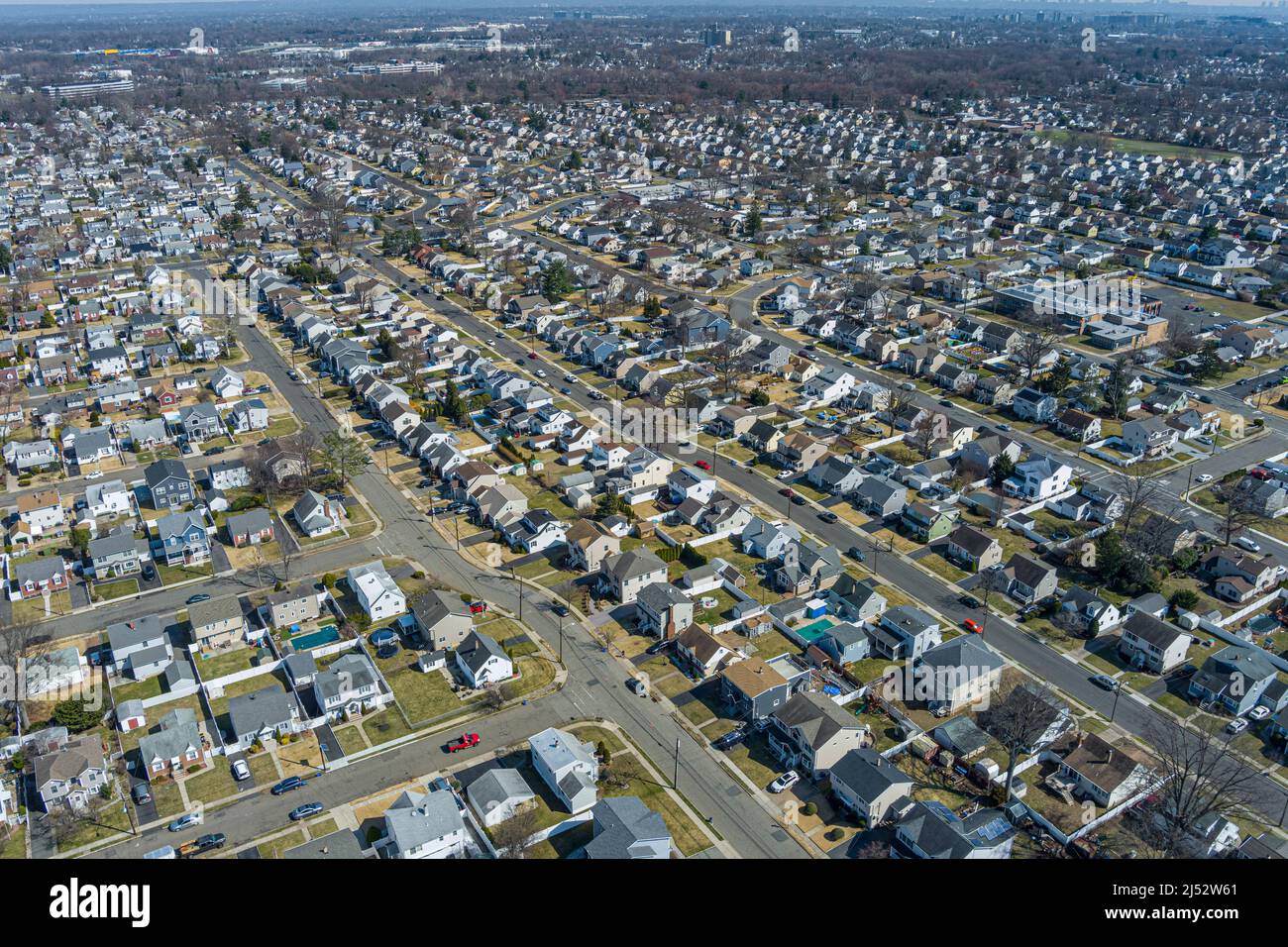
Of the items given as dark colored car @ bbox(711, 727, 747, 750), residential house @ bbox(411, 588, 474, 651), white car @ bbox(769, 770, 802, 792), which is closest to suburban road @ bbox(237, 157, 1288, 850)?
white car @ bbox(769, 770, 802, 792)

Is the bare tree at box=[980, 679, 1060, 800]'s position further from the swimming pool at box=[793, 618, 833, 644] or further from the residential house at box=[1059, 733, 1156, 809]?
the swimming pool at box=[793, 618, 833, 644]

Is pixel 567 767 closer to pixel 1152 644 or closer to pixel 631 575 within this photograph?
pixel 631 575

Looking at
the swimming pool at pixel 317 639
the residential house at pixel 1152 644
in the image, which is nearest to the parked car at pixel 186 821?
the swimming pool at pixel 317 639

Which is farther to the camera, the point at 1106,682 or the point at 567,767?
the point at 1106,682

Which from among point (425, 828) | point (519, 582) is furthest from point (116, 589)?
point (425, 828)

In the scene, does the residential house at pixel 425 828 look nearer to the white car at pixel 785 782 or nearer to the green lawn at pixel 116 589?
the white car at pixel 785 782

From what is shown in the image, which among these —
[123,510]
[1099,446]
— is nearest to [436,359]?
[123,510]
